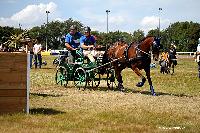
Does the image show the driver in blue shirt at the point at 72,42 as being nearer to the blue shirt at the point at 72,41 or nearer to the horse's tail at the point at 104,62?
the blue shirt at the point at 72,41

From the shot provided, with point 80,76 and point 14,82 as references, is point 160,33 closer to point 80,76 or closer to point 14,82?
point 80,76

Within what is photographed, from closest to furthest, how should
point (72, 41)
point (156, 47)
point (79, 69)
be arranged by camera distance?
point (156, 47) < point (79, 69) < point (72, 41)

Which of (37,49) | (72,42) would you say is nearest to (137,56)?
(72,42)

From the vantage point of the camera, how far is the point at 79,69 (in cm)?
1794

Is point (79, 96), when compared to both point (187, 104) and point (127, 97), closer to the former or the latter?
point (127, 97)

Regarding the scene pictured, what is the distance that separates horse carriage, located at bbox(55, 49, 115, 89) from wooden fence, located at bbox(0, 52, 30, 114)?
657 cm

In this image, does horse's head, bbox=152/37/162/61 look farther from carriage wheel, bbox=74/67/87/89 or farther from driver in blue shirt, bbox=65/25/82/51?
driver in blue shirt, bbox=65/25/82/51

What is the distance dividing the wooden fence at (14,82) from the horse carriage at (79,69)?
21.6ft

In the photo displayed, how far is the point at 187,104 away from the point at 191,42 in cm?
9614

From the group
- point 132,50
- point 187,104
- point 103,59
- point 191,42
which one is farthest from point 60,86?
point 191,42

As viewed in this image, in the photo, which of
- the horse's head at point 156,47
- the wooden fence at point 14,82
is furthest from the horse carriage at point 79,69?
the wooden fence at point 14,82

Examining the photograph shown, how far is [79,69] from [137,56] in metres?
2.50

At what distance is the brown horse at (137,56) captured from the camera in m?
16.4

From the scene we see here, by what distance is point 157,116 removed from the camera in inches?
442
